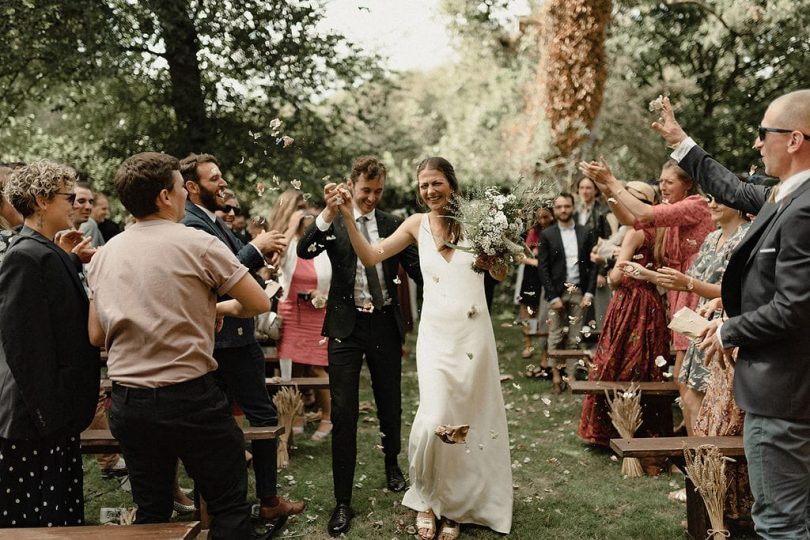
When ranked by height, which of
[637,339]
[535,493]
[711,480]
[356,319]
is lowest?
[535,493]

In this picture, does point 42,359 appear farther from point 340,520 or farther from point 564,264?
point 564,264

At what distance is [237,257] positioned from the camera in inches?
156

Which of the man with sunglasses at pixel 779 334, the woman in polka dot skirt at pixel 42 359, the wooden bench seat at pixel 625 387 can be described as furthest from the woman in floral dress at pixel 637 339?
the woman in polka dot skirt at pixel 42 359

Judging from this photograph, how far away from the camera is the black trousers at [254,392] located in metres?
4.35

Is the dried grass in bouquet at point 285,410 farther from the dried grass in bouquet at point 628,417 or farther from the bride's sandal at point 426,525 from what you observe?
the dried grass in bouquet at point 628,417

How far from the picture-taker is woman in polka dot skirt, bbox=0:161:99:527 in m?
3.22

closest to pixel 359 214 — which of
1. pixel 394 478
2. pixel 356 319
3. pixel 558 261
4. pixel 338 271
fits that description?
pixel 338 271

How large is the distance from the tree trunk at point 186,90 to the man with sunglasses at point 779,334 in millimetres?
9052

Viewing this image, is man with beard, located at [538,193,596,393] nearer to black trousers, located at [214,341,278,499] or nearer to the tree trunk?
black trousers, located at [214,341,278,499]

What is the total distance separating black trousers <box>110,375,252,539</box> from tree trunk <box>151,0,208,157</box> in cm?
832

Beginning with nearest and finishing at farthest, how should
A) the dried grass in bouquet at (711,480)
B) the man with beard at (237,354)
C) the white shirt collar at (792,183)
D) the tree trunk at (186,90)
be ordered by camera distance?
the white shirt collar at (792,183) < the dried grass in bouquet at (711,480) < the man with beard at (237,354) < the tree trunk at (186,90)

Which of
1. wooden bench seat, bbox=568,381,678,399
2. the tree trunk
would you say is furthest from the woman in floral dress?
the tree trunk

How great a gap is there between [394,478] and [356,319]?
1.36 meters

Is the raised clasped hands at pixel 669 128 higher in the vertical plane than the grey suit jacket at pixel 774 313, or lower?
higher
